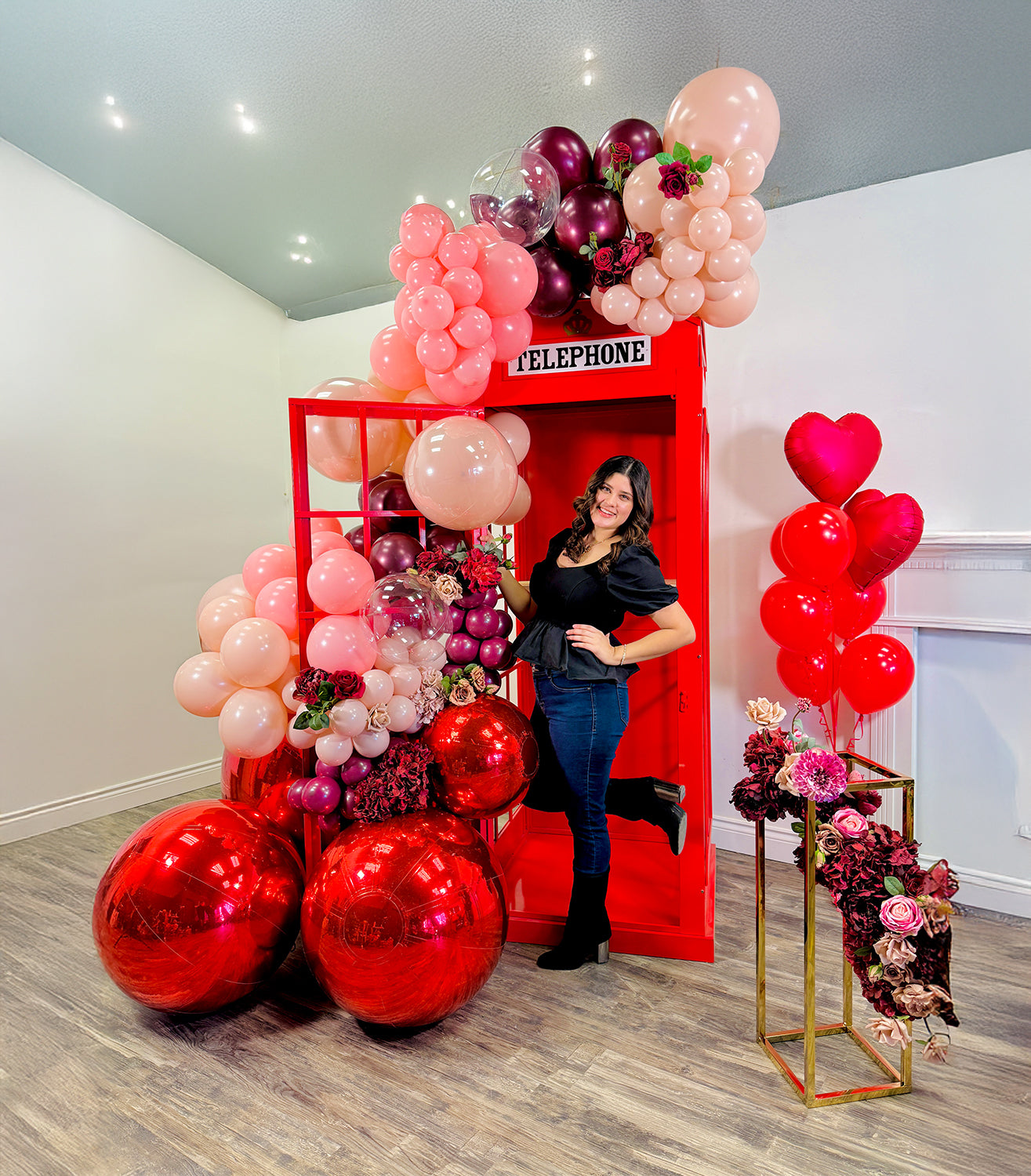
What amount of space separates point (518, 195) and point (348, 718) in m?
1.54

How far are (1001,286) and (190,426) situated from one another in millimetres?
3878

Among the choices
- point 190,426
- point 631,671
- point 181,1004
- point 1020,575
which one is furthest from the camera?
point 190,426

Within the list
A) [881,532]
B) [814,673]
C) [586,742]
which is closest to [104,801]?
[586,742]

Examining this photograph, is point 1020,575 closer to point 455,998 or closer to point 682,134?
point 682,134

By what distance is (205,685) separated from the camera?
7.15 feet

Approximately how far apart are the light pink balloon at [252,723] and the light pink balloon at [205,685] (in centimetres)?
6

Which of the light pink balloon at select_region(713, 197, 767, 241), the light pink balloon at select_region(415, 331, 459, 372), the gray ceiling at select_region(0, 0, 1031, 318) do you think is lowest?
the light pink balloon at select_region(415, 331, 459, 372)

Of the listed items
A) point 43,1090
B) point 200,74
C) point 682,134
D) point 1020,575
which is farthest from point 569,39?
point 43,1090

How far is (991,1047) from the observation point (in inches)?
74.3

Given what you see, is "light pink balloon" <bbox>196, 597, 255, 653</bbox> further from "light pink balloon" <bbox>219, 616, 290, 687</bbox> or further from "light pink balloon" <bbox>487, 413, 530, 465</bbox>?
"light pink balloon" <bbox>487, 413, 530, 465</bbox>

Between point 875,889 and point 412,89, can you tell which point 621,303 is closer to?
point 412,89

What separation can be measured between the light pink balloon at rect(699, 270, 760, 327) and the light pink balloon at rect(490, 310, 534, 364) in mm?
529

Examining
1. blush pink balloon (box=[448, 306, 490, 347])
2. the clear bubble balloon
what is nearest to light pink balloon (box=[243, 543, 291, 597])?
blush pink balloon (box=[448, 306, 490, 347])

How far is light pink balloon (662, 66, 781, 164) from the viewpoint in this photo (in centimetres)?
201
